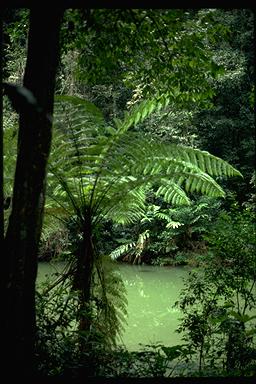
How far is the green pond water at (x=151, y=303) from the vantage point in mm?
5293

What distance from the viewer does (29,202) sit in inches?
68.1

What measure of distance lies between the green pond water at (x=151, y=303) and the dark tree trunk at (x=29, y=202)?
1.71 metres

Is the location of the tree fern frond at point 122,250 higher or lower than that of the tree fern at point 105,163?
lower

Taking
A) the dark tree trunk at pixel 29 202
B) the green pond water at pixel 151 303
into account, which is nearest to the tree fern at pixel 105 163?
the green pond water at pixel 151 303

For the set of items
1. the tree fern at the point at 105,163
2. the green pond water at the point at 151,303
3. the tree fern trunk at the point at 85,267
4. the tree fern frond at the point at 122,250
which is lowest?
the green pond water at the point at 151,303

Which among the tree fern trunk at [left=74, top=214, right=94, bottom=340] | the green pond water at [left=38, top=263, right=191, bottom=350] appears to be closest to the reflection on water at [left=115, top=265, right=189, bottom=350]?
the green pond water at [left=38, top=263, right=191, bottom=350]

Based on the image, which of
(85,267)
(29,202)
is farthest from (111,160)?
(29,202)

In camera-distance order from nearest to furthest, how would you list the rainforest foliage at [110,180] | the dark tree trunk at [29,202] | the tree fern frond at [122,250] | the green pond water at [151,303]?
the dark tree trunk at [29,202]
the rainforest foliage at [110,180]
the green pond water at [151,303]
the tree fern frond at [122,250]

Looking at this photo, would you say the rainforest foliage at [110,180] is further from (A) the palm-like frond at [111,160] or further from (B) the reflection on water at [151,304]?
(B) the reflection on water at [151,304]

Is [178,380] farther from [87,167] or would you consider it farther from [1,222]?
[87,167]

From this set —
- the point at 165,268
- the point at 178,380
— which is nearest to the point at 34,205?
the point at 178,380

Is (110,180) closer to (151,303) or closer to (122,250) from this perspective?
(151,303)

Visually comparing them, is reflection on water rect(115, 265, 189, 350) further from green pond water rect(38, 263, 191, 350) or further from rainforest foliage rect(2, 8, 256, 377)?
rainforest foliage rect(2, 8, 256, 377)

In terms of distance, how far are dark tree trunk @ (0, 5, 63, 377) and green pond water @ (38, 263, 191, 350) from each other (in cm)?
171
